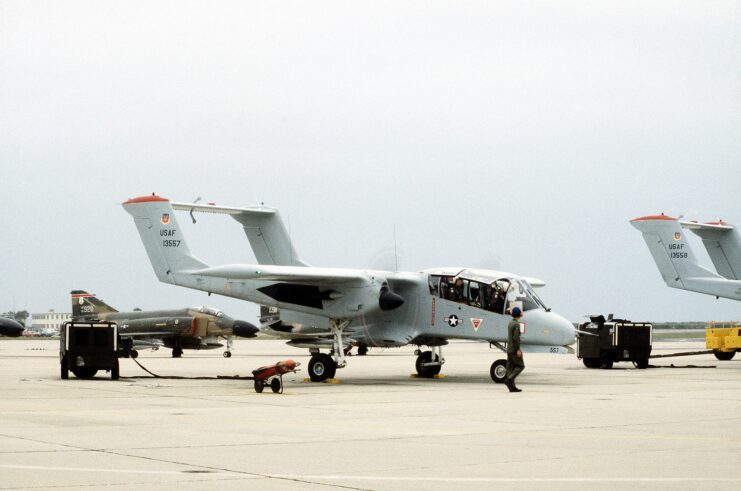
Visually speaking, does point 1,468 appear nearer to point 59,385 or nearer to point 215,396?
point 215,396

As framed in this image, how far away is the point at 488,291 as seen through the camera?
2636 cm

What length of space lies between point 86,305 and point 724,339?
116 ft

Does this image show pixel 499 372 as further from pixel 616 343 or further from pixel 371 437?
pixel 371 437

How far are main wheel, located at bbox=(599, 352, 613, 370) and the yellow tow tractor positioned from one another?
7.54 meters

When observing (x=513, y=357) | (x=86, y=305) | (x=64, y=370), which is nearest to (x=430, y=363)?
(x=513, y=357)

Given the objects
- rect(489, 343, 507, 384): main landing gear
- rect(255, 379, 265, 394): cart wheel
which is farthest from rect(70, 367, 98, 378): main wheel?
rect(489, 343, 507, 384): main landing gear

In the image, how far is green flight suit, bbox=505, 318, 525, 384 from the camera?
22.3 metres

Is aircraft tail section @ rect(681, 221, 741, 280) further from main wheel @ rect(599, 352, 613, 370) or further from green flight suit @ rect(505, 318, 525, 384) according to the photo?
green flight suit @ rect(505, 318, 525, 384)

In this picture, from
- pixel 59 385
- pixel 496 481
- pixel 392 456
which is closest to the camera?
pixel 496 481

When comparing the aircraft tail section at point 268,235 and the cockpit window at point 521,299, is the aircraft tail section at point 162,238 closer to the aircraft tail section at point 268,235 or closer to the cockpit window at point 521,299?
the aircraft tail section at point 268,235

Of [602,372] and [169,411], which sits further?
[602,372]

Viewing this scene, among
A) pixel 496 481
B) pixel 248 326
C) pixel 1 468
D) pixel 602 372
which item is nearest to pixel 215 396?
pixel 1 468

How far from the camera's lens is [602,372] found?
32.3m

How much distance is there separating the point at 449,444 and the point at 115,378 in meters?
17.0
